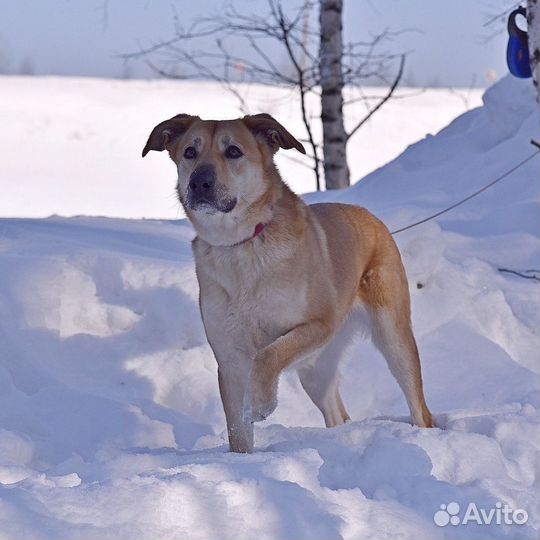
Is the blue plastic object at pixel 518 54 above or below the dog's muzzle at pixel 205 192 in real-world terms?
above

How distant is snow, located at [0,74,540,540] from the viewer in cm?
276

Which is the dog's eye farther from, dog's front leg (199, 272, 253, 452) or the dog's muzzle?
dog's front leg (199, 272, 253, 452)

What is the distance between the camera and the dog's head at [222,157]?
397 centimetres

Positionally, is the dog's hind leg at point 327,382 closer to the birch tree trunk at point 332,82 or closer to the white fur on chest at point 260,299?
the white fur on chest at point 260,299

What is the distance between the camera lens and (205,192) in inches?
155

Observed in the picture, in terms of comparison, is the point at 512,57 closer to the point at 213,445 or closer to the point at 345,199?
the point at 345,199

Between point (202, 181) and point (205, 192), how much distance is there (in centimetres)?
5

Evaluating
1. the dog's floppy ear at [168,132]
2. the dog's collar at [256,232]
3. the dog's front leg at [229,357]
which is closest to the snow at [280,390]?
the dog's front leg at [229,357]

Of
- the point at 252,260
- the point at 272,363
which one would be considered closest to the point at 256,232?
the point at 252,260

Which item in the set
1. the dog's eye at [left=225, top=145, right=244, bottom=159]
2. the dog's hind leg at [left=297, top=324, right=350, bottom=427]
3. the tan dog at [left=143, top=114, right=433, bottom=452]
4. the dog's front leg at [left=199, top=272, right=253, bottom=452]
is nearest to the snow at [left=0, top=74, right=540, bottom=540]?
the dog's front leg at [left=199, top=272, right=253, bottom=452]

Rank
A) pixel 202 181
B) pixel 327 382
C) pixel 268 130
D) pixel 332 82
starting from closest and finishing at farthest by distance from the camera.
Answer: pixel 202 181
pixel 268 130
pixel 327 382
pixel 332 82

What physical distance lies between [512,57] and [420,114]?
68.5 ft

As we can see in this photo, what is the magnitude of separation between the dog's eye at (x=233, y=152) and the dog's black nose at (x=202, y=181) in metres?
0.17

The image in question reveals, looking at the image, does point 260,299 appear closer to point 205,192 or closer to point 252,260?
point 252,260
